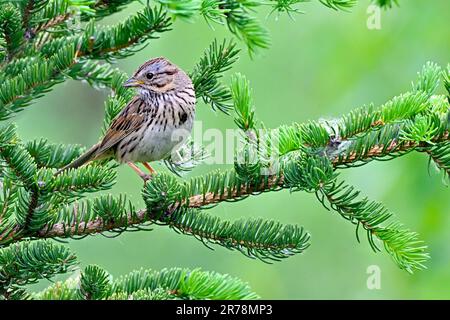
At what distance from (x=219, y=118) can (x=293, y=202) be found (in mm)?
1373

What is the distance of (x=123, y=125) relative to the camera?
4.89 metres

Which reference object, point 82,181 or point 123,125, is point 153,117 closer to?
point 123,125

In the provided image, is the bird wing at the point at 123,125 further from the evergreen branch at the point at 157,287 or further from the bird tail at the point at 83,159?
the evergreen branch at the point at 157,287

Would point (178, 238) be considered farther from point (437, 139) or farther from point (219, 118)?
point (437, 139)

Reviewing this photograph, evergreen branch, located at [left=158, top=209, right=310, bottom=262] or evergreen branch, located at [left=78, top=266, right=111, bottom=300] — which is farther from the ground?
evergreen branch, located at [left=158, top=209, right=310, bottom=262]

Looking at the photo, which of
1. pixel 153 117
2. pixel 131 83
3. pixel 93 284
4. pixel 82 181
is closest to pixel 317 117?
pixel 153 117

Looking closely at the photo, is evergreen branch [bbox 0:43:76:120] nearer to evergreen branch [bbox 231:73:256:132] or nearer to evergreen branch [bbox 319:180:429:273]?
evergreen branch [bbox 231:73:256:132]

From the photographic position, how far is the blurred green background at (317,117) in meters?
6.18

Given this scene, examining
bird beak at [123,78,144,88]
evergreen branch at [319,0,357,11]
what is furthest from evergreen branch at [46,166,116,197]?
bird beak at [123,78,144,88]

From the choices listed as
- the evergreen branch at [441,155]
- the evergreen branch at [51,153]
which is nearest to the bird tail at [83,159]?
the evergreen branch at [51,153]

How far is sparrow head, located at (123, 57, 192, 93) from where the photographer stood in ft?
17.0

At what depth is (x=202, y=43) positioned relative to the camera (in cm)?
938

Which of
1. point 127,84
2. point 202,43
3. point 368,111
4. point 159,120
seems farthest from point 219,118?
point 368,111

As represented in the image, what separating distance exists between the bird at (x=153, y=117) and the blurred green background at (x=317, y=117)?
6.05 ft
